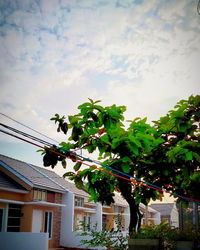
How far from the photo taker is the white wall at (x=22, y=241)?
645 inches

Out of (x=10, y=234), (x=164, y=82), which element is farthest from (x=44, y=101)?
(x=10, y=234)

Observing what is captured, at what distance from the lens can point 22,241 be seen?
53.9 ft

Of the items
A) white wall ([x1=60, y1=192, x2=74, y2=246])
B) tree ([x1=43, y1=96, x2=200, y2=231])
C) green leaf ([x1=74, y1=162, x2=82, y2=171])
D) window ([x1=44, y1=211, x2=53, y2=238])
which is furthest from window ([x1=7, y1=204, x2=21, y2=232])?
green leaf ([x1=74, y1=162, x2=82, y2=171])

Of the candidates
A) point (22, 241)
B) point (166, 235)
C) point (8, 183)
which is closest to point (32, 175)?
point (8, 183)

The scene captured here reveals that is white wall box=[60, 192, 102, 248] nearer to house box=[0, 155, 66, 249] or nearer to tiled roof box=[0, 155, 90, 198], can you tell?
house box=[0, 155, 66, 249]

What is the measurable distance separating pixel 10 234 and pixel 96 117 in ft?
43.5

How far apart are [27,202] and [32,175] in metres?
2.89

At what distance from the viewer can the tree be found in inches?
240

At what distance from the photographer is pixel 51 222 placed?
74.5ft

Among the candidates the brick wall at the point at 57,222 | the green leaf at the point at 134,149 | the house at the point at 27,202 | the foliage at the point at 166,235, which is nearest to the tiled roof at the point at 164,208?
the brick wall at the point at 57,222

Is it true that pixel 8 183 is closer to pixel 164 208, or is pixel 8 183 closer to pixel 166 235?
pixel 166 235

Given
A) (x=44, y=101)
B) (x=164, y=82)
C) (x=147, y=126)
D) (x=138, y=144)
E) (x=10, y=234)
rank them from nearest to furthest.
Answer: (x=138, y=144) < (x=147, y=126) < (x=164, y=82) < (x=44, y=101) < (x=10, y=234)

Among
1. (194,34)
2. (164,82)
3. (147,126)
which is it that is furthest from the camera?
(164,82)

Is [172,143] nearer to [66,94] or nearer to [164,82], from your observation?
[164,82]
